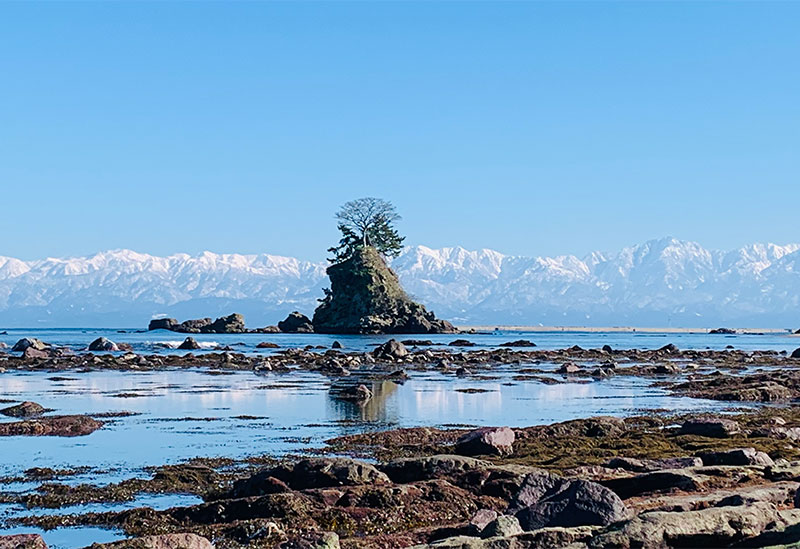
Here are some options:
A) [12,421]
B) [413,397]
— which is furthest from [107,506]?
[413,397]

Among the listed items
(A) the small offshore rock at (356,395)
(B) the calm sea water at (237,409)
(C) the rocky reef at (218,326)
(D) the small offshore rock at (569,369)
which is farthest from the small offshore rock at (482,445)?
(C) the rocky reef at (218,326)

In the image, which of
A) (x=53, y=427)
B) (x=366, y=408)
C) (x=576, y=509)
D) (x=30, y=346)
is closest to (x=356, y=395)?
(x=366, y=408)

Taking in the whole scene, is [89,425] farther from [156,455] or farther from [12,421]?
[156,455]

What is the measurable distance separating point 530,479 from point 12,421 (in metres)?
17.1

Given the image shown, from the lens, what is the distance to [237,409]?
29.5 meters

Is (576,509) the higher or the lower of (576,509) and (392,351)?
the lower

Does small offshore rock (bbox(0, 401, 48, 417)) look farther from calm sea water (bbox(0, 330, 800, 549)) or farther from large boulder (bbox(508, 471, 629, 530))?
large boulder (bbox(508, 471, 629, 530))

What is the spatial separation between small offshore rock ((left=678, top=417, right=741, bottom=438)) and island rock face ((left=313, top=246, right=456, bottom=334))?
10489 cm

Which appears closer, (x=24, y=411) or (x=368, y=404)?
(x=24, y=411)

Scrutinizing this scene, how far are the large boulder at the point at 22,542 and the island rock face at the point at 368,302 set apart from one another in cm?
11591

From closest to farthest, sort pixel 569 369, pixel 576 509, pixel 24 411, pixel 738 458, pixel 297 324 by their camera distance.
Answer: pixel 576 509, pixel 738 458, pixel 24 411, pixel 569 369, pixel 297 324

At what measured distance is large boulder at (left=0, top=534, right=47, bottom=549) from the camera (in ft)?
33.4

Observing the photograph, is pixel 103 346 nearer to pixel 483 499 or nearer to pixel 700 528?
pixel 483 499

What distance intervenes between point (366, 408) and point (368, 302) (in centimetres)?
9884
